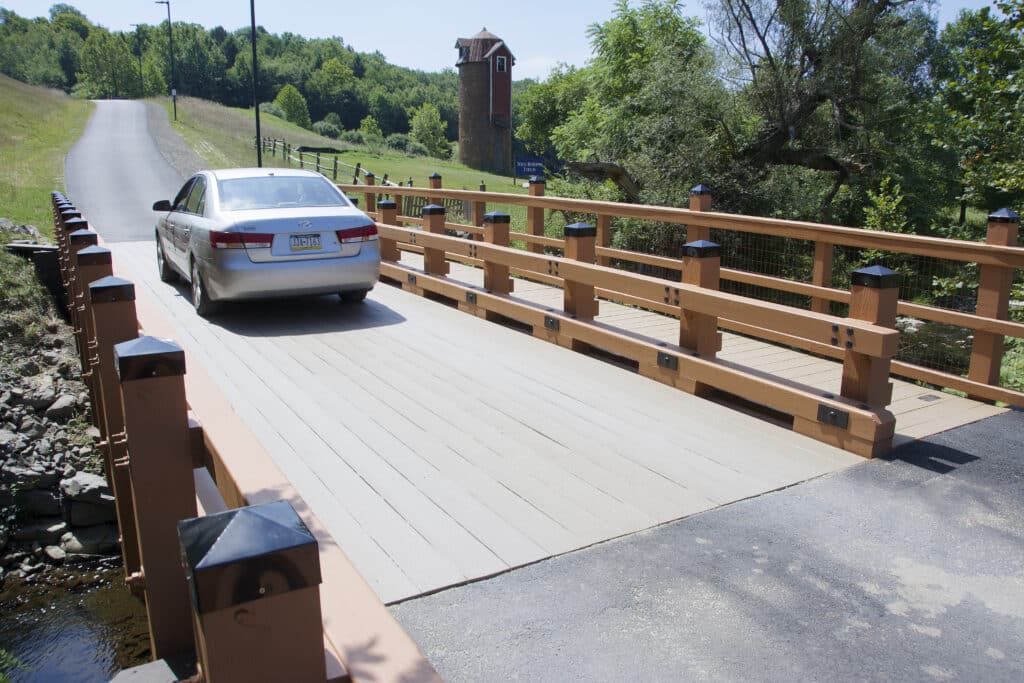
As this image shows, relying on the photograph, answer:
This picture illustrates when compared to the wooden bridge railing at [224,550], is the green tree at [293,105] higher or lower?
higher

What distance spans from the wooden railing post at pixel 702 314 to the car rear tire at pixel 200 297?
16.5 ft

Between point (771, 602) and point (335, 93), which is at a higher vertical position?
point (335, 93)

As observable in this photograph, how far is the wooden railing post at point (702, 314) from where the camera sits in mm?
6320

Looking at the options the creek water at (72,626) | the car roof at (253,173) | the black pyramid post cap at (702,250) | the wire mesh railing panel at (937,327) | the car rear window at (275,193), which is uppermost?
the car roof at (253,173)

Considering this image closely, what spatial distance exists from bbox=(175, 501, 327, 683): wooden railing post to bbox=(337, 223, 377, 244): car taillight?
24.6ft

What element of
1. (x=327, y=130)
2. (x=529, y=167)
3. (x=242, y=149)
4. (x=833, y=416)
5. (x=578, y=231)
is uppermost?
(x=327, y=130)

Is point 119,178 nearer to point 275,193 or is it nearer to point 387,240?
point 387,240

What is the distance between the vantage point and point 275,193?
29.6 feet

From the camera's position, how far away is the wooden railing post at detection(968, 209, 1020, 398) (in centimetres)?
582

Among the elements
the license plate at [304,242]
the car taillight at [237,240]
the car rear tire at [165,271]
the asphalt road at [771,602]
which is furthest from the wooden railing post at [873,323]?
the car rear tire at [165,271]

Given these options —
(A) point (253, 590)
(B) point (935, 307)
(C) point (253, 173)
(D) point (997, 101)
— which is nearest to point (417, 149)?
(D) point (997, 101)

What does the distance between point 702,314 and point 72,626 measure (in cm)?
536

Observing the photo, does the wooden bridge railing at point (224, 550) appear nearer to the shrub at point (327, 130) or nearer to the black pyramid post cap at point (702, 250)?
the black pyramid post cap at point (702, 250)

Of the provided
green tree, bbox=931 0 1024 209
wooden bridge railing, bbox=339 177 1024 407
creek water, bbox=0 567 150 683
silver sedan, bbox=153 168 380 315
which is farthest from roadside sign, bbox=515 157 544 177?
creek water, bbox=0 567 150 683
